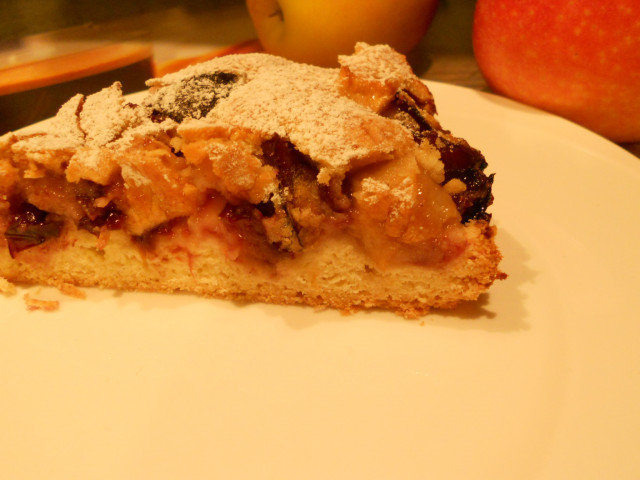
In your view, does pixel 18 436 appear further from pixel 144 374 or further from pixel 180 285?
pixel 180 285

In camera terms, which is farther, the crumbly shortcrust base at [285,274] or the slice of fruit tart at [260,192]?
the crumbly shortcrust base at [285,274]

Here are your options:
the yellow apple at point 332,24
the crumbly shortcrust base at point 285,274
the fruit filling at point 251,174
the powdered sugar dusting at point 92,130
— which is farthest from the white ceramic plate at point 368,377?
the yellow apple at point 332,24

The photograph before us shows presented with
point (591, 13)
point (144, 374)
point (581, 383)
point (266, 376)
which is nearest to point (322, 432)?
point (266, 376)

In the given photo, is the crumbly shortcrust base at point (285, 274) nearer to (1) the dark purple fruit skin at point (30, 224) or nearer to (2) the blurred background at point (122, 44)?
(1) the dark purple fruit skin at point (30, 224)

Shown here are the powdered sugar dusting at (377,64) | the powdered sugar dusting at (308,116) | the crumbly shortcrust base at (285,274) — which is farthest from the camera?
the powdered sugar dusting at (377,64)

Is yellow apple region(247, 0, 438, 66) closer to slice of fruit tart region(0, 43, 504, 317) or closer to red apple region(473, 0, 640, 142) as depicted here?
red apple region(473, 0, 640, 142)

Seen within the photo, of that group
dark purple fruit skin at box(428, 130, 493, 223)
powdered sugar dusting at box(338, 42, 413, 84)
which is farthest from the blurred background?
dark purple fruit skin at box(428, 130, 493, 223)
